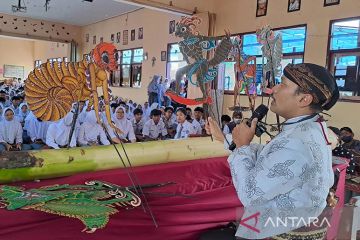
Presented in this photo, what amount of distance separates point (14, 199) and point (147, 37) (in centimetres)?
925

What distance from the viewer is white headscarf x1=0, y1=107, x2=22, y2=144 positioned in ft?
15.1

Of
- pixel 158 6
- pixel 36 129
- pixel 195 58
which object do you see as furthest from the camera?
pixel 158 6

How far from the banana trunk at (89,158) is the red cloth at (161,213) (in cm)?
7

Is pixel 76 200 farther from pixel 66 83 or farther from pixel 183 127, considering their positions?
pixel 183 127

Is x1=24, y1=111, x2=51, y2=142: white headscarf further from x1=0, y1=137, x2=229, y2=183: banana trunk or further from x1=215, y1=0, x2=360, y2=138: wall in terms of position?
x1=215, y1=0, x2=360, y2=138: wall

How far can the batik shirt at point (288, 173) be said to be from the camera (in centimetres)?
101

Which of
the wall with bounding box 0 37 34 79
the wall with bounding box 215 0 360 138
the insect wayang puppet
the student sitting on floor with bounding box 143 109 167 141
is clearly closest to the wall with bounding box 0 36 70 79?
the wall with bounding box 0 37 34 79

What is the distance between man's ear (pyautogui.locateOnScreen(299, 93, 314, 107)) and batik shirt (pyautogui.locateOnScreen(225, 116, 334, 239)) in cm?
4

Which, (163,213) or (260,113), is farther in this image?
(163,213)

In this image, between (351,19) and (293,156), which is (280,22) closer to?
(351,19)

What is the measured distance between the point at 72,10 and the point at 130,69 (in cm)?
266

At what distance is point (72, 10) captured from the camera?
36.7 feet

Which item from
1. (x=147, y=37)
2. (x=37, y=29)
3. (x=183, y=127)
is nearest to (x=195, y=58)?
(x=183, y=127)

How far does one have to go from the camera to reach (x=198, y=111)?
555 cm
